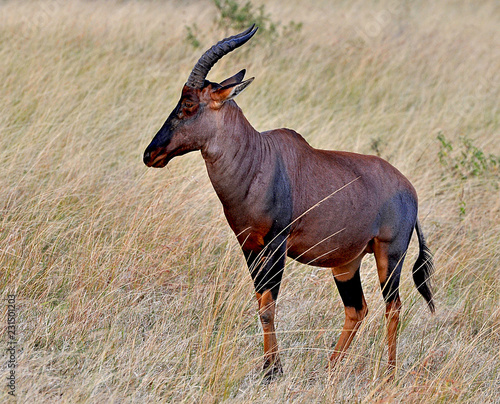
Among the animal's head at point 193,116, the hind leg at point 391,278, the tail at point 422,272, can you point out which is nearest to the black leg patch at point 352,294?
the hind leg at point 391,278

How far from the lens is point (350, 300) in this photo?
5141mm

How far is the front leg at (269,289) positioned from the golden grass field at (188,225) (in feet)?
0.34

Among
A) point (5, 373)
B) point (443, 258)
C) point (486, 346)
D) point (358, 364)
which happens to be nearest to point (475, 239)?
point (443, 258)

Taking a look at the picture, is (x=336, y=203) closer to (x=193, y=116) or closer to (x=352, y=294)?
(x=352, y=294)

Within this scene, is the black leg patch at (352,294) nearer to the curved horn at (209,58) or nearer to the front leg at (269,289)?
the front leg at (269,289)

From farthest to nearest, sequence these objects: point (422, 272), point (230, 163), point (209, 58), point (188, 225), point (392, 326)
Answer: point (188, 225) → point (422, 272) → point (392, 326) → point (230, 163) → point (209, 58)

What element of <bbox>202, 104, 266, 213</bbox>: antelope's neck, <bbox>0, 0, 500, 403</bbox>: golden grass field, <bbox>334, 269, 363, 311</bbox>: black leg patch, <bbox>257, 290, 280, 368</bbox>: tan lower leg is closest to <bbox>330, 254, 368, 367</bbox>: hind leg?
<bbox>334, 269, 363, 311</bbox>: black leg patch

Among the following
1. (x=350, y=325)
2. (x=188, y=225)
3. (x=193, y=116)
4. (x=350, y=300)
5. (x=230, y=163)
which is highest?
(x=193, y=116)

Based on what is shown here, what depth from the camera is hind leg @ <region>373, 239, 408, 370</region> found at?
4.96m

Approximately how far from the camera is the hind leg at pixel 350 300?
5113 millimetres

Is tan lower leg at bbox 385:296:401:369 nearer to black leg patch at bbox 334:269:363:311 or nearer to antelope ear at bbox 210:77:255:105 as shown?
black leg patch at bbox 334:269:363:311

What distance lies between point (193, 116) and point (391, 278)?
1769 millimetres

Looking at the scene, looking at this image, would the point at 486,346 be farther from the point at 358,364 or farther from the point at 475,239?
the point at 475,239

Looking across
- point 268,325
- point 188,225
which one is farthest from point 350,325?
point 188,225
